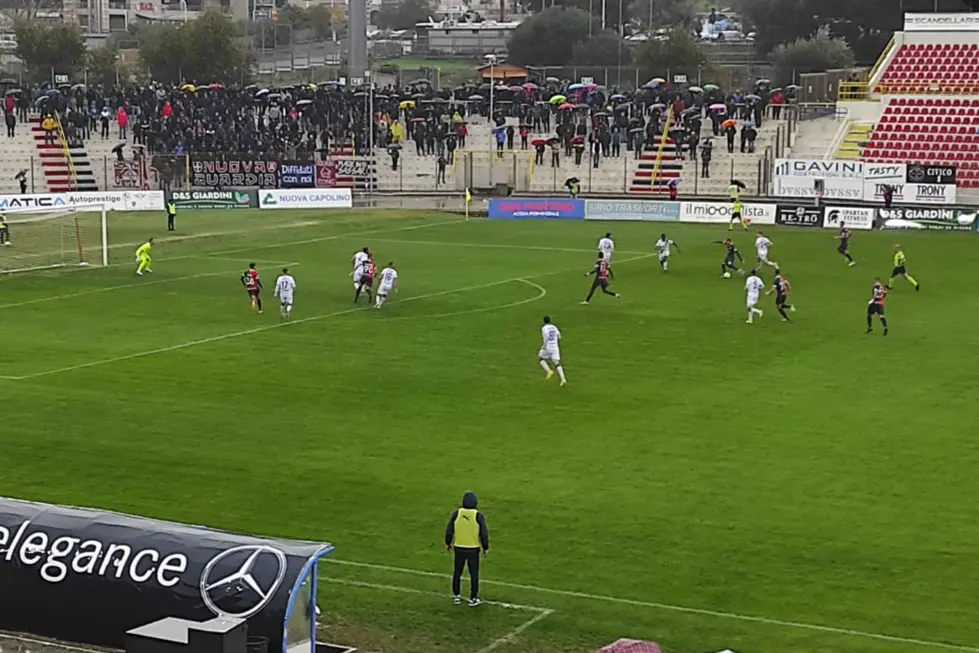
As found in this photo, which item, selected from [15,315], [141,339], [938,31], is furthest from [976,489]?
[938,31]

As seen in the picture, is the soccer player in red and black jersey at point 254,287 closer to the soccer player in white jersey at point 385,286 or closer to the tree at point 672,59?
the soccer player in white jersey at point 385,286

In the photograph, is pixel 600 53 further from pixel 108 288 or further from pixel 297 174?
pixel 108 288

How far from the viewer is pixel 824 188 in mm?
75938

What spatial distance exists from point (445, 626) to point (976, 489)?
10.4 meters

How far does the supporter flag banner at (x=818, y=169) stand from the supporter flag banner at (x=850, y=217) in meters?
5.54

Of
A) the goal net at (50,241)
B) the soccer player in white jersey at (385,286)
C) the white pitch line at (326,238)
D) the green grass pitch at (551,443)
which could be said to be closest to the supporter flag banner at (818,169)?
the white pitch line at (326,238)

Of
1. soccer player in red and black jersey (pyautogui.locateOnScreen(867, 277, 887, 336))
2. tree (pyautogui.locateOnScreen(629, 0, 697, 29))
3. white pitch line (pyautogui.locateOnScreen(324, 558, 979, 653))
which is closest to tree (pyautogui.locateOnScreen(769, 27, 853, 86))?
tree (pyautogui.locateOnScreen(629, 0, 697, 29))

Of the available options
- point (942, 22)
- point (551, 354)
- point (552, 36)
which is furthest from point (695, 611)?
point (552, 36)

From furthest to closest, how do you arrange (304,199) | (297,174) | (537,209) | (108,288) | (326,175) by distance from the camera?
(326,175) → (297,174) → (304,199) → (537,209) → (108,288)

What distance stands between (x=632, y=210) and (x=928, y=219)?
13363 millimetres

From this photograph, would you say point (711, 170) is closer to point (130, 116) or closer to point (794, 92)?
point (794, 92)

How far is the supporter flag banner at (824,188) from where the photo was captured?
2940 inches

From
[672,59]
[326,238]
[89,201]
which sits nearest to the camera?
[326,238]

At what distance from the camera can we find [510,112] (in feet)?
307
